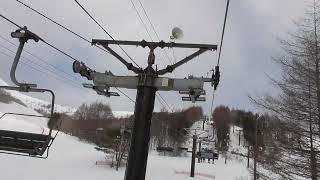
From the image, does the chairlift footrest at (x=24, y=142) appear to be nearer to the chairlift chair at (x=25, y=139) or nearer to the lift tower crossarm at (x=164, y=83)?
the chairlift chair at (x=25, y=139)

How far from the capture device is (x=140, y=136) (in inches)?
458

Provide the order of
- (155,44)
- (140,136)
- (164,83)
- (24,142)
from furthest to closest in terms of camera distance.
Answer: (155,44) < (164,83) < (140,136) < (24,142)

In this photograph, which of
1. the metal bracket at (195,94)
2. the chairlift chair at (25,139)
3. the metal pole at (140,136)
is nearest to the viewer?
the chairlift chair at (25,139)

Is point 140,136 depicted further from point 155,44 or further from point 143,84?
point 155,44

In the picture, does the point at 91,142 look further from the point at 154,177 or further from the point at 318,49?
the point at 318,49

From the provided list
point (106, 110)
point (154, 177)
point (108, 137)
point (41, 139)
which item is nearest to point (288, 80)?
point (41, 139)

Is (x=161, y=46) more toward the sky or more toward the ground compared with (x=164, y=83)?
more toward the sky

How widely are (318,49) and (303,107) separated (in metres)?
2.28

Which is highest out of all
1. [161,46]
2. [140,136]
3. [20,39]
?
[161,46]

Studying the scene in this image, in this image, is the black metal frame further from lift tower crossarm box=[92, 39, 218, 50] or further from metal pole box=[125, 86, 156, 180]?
lift tower crossarm box=[92, 39, 218, 50]

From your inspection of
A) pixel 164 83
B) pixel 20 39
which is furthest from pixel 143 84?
pixel 20 39

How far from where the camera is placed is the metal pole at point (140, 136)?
11367mm

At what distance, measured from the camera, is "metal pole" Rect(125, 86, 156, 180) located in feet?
37.3

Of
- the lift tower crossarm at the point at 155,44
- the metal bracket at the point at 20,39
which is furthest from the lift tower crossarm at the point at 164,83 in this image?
the metal bracket at the point at 20,39
